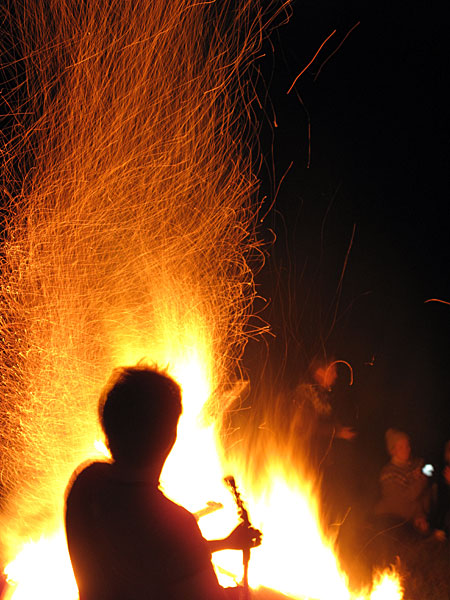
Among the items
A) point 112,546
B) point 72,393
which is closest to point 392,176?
point 72,393

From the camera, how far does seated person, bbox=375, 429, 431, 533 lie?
4641mm

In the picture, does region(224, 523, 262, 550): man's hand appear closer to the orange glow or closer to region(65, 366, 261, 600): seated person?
region(65, 366, 261, 600): seated person

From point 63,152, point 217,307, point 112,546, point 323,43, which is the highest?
point 323,43

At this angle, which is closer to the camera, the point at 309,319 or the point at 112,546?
the point at 112,546

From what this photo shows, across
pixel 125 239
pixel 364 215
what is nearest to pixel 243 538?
pixel 125 239

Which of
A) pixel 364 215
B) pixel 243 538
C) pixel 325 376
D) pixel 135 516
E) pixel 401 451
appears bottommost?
pixel 401 451

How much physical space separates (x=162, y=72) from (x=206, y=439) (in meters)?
2.85

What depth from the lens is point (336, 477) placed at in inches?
213

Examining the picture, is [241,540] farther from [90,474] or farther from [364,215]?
[364,215]

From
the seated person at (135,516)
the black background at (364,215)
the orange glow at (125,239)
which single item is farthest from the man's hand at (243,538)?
the black background at (364,215)

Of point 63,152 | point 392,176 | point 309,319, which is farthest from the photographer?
point 309,319

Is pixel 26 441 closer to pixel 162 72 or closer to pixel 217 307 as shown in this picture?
pixel 217 307

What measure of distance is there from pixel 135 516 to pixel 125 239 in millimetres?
2880

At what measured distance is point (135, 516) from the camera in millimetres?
1355
